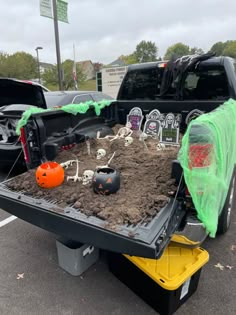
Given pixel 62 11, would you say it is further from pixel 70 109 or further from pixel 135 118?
pixel 70 109

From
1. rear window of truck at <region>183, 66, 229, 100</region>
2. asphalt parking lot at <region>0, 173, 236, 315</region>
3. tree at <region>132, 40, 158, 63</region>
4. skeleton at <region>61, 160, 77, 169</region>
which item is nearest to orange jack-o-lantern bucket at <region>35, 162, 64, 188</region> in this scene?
skeleton at <region>61, 160, 77, 169</region>

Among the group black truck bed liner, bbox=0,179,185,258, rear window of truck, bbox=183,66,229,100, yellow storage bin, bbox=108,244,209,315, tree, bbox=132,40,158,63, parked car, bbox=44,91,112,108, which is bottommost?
yellow storage bin, bbox=108,244,209,315

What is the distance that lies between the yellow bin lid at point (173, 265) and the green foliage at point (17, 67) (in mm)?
43313

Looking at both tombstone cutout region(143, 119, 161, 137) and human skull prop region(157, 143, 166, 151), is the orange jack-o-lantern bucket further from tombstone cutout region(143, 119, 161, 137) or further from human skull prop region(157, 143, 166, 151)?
tombstone cutout region(143, 119, 161, 137)

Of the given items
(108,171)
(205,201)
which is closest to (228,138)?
(205,201)

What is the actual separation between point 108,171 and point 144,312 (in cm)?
117

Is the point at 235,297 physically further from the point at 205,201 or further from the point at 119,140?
the point at 119,140

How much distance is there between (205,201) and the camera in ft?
6.16

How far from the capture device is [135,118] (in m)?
4.21

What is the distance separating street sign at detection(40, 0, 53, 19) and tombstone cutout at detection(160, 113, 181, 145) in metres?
8.32

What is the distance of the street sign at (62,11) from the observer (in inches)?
411

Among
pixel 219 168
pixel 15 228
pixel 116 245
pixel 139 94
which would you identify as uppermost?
pixel 139 94

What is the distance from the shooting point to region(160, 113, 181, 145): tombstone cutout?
3.64m

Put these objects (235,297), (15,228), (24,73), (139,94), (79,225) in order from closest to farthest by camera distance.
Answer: (79,225) < (235,297) < (15,228) < (139,94) < (24,73)
